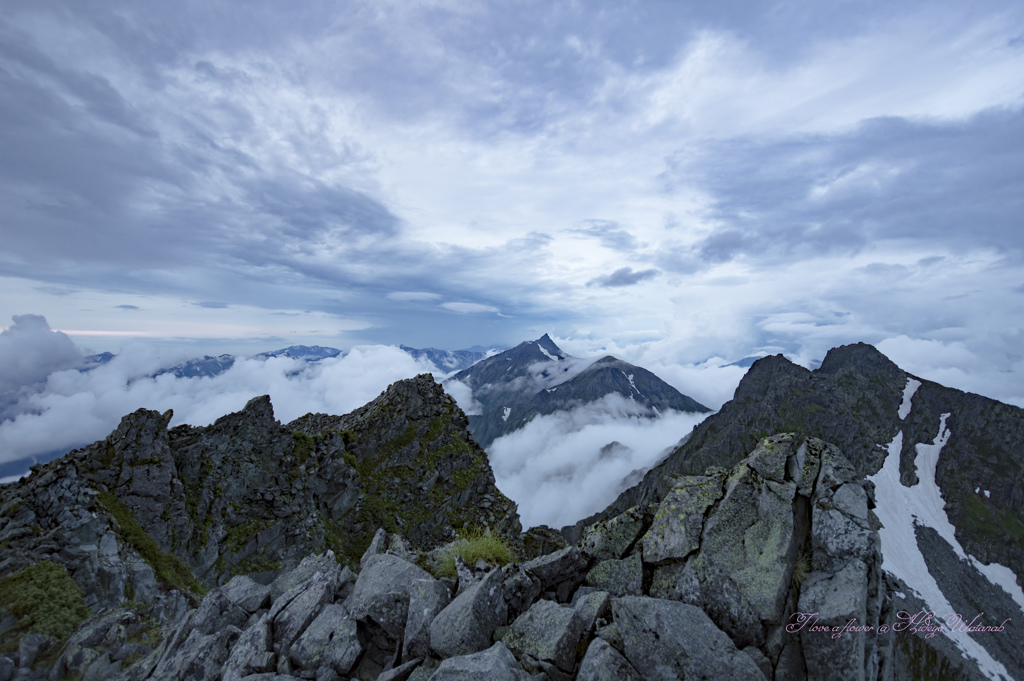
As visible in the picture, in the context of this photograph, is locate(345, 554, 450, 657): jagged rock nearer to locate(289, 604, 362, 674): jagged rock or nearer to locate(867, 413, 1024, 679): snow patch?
locate(289, 604, 362, 674): jagged rock

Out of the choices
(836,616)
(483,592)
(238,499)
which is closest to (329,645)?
(483,592)

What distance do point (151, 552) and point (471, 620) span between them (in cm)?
2763

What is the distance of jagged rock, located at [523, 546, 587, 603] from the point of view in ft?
44.8

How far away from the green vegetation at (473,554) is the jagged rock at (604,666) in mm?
5916

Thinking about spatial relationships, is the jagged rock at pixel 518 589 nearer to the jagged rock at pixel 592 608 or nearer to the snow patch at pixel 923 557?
the jagged rock at pixel 592 608

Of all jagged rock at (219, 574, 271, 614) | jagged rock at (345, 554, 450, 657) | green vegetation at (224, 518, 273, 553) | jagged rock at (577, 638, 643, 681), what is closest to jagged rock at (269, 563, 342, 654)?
jagged rock at (345, 554, 450, 657)

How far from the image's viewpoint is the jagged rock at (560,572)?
13664mm

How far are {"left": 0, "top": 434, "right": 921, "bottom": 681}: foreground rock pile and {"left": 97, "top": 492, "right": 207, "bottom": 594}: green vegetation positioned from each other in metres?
9.61

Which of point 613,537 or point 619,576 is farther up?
point 613,537

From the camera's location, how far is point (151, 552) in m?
26.5

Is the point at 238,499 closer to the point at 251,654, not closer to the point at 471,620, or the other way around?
the point at 251,654

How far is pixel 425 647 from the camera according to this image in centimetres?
1176

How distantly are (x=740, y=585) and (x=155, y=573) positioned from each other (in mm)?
32697

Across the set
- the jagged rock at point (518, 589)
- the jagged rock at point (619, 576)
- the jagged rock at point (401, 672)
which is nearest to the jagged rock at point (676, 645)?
the jagged rock at point (619, 576)
